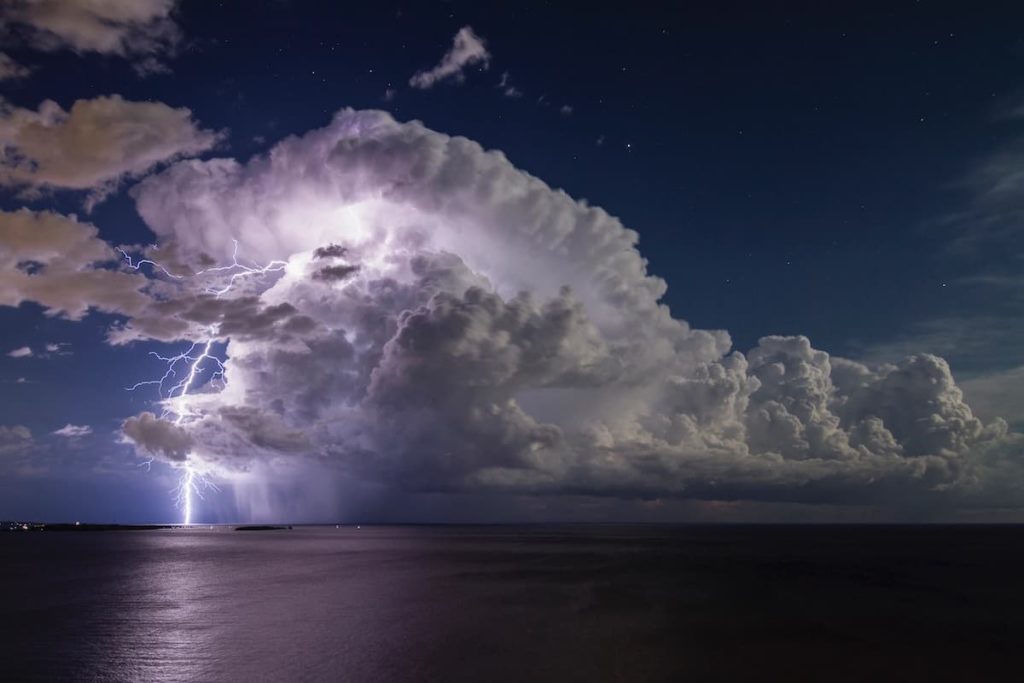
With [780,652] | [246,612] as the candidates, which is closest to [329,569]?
[246,612]

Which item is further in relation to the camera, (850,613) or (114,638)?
(850,613)

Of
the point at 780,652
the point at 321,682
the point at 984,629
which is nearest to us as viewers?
the point at 321,682

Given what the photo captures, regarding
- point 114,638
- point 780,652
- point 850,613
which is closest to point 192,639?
point 114,638

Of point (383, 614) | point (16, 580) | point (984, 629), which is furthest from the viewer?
point (16, 580)

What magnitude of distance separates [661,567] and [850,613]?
50.5 m

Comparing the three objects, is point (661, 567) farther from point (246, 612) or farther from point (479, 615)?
point (246, 612)

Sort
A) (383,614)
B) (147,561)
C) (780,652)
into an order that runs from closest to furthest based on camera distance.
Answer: (780,652) → (383,614) → (147,561)

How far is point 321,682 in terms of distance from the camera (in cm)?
3569

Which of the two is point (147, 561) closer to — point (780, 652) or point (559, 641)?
point (559, 641)

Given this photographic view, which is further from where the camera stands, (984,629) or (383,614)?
(383,614)

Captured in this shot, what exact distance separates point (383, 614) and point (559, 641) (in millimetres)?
18934

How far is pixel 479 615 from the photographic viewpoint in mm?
56656

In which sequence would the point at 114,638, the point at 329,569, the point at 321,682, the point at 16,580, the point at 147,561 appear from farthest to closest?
1. the point at 147,561
2. the point at 329,569
3. the point at 16,580
4. the point at 114,638
5. the point at 321,682

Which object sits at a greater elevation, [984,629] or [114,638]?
[114,638]
